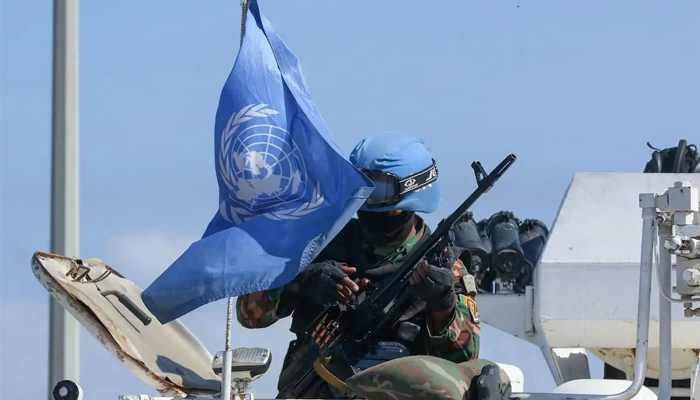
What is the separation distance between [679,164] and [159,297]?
5294 millimetres

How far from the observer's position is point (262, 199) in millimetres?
7402

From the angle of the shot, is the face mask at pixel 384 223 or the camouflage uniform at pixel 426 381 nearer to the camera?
the camouflage uniform at pixel 426 381

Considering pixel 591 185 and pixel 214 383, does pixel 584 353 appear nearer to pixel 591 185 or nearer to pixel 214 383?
pixel 591 185

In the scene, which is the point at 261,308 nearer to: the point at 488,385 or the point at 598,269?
the point at 488,385

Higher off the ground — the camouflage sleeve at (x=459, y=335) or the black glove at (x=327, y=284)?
the black glove at (x=327, y=284)

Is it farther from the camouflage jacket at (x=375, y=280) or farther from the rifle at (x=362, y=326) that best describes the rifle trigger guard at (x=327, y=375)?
the camouflage jacket at (x=375, y=280)

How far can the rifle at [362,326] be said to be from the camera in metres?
7.66

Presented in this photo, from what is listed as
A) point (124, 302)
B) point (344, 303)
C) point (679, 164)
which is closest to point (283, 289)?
point (344, 303)

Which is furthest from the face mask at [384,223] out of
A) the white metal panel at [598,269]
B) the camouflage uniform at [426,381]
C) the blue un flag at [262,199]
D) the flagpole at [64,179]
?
the flagpole at [64,179]

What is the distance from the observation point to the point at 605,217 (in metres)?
10.6

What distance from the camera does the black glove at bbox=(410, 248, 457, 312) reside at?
722 centimetres

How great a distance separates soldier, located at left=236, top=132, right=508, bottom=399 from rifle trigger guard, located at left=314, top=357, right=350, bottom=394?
0.08 metres

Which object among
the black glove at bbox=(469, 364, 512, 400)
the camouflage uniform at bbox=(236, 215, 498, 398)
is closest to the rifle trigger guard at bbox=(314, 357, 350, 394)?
the camouflage uniform at bbox=(236, 215, 498, 398)

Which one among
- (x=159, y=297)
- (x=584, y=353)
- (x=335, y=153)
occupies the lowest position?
(x=584, y=353)
